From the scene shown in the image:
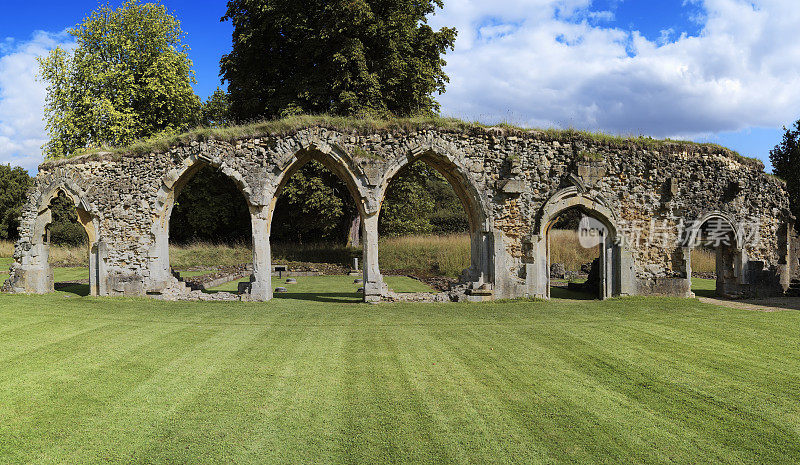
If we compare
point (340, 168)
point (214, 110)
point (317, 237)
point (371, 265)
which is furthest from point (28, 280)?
point (214, 110)

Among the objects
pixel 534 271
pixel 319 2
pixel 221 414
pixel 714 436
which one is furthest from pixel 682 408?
pixel 319 2

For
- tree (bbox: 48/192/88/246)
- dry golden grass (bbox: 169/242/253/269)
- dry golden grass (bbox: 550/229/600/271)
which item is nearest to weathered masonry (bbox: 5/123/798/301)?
dry golden grass (bbox: 550/229/600/271)

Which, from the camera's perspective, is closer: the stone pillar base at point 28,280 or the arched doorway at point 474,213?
the arched doorway at point 474,213

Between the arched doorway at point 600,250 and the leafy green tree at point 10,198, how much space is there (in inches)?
1413

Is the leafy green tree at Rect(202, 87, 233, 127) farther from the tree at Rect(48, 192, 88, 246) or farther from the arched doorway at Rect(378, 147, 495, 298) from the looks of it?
the arched doorway at Rect(378, 147, 495, 298)

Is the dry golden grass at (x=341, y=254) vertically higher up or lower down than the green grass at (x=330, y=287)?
higher up

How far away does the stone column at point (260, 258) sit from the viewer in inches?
474

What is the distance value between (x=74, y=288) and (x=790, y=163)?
3773cm

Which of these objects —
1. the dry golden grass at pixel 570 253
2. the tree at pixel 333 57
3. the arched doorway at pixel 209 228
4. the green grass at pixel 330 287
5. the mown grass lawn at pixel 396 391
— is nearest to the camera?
the mown grass lawn at pixel 396 391

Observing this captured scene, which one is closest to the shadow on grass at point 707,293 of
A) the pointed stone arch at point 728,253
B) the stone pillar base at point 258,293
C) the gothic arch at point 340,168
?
the pointed stone arch at point 728,253

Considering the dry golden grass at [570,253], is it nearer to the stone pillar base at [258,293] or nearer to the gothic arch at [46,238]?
the stone pillar base at [258,293]

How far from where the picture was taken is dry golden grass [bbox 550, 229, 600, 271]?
22.0 metres

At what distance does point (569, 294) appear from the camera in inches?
568

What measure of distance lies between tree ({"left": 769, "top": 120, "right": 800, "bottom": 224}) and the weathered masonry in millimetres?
18323
